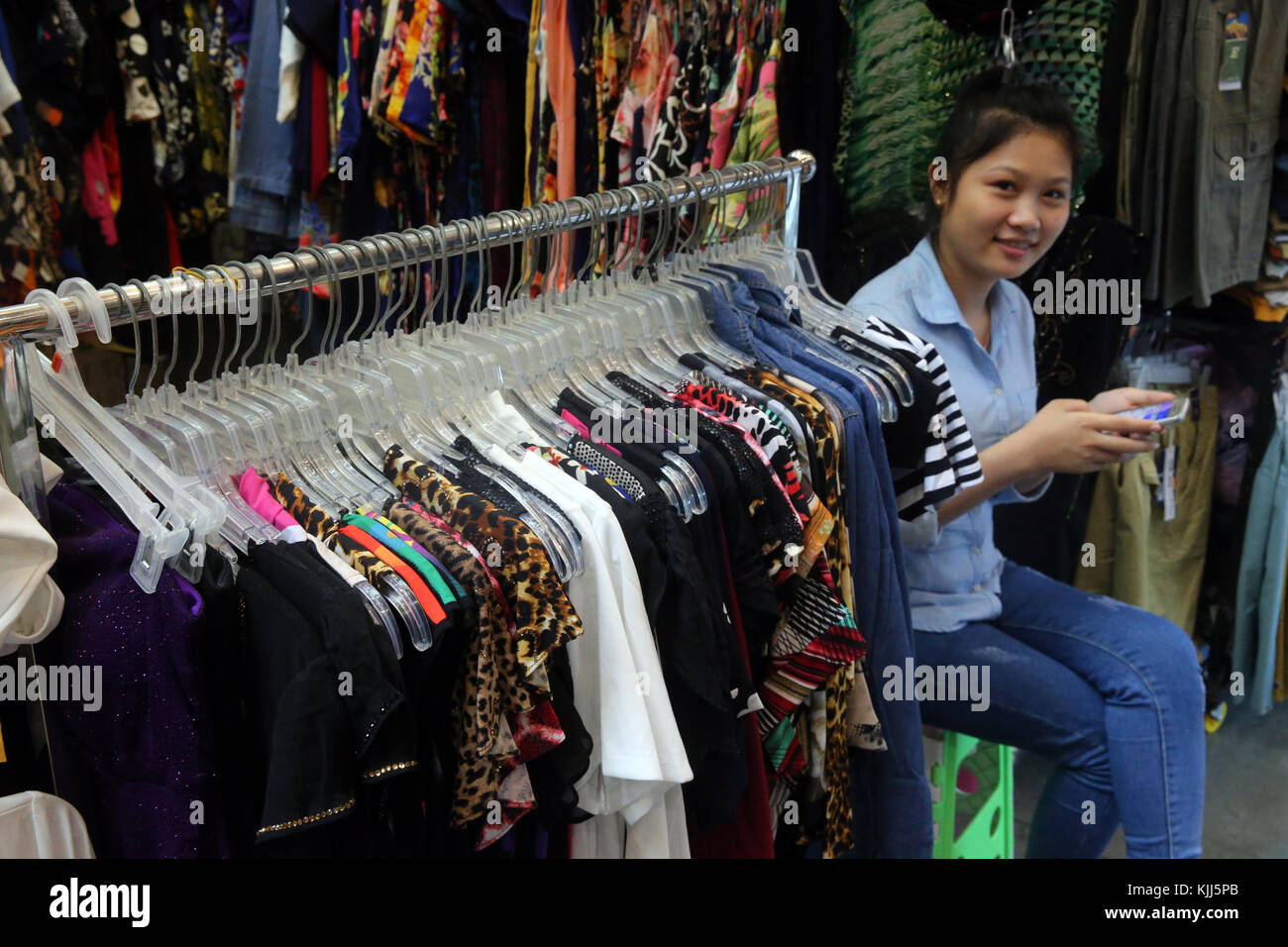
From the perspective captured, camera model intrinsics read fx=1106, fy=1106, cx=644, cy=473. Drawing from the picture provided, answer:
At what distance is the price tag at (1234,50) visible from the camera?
2166 mm

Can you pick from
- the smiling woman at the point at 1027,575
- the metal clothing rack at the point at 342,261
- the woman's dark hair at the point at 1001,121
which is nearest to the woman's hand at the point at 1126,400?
the smiling woman at the point at 1027,575

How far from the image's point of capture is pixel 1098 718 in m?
1.73

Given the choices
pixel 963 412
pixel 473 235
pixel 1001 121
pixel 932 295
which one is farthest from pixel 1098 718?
pixel 473 235

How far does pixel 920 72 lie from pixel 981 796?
1440 mm

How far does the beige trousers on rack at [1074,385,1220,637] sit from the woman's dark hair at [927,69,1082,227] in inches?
38.5

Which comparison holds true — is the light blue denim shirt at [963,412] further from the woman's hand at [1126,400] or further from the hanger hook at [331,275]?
the hanger hook at [331,275]

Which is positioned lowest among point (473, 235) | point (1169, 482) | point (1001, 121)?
point (1169, 482)

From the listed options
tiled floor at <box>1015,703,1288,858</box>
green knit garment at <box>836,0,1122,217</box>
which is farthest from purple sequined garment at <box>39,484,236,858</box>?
tiled floor at <box>1015,703,1288,858</box>

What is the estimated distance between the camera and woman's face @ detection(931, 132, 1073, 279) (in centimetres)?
183

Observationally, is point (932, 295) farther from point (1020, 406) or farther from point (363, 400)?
point (363, 400)

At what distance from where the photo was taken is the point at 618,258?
5.08ft

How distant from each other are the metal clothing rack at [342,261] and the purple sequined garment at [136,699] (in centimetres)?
9

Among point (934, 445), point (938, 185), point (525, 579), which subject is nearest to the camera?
point (525, 579)
